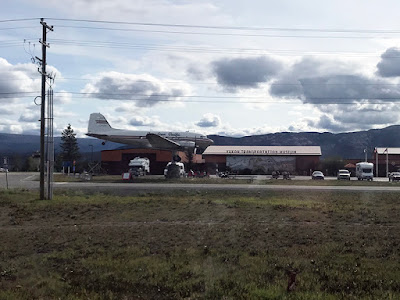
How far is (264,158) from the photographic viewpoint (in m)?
93.8

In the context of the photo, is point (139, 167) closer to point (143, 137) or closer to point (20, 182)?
point (143, 137)

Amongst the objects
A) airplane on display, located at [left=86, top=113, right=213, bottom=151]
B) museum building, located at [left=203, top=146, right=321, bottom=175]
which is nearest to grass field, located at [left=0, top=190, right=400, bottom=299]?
airplane on display, located at [left=86, top=113, right=213, bottom=151]

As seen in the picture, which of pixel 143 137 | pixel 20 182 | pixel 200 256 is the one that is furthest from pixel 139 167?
pixel 200 256

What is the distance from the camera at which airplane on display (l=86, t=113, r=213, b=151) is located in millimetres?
62594

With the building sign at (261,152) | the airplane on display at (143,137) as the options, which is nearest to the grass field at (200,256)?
the airplane on display at (143,137)

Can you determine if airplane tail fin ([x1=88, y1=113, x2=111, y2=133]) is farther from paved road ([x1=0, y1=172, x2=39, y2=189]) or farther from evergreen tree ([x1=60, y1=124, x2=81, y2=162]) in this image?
evergreen tree ([x1=60, y1=124, x2=81, y2=162])

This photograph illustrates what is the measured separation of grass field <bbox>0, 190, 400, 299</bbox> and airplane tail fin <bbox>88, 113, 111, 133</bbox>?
2533 inches

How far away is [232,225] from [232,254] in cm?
456

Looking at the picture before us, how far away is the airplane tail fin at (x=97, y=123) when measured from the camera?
82312 millimetres

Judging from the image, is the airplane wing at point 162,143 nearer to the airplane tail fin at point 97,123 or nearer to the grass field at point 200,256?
the airplane tail fin at point 97,123

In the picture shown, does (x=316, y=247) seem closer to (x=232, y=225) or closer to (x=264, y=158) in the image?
(x=232, y=225)

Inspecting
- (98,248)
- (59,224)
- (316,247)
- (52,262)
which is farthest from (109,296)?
(59,224)

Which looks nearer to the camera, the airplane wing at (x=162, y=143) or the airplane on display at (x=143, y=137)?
the airplane wing at (x=162, y=143)

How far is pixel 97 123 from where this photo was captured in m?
83.6
